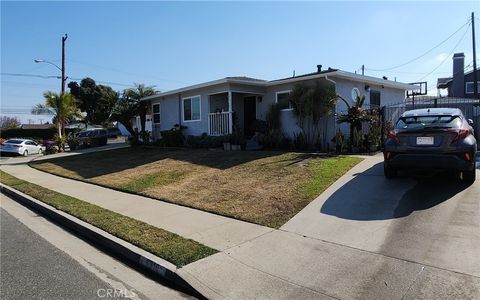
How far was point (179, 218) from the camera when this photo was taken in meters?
7.51

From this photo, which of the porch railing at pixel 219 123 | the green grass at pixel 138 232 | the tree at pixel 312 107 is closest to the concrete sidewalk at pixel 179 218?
the green grass at pixel 138 232

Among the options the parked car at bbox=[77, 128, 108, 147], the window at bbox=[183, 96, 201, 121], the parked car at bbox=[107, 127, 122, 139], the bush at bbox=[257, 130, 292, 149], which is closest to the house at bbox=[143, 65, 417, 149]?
the window at bbox=[183, 96, 201, 121]

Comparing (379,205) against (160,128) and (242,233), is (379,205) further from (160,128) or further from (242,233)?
(160,128)

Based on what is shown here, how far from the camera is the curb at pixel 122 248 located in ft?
16.0

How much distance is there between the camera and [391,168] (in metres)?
8.40

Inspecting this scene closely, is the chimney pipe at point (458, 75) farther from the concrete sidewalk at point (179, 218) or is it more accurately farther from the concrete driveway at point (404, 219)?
the concrete sidewalk at point (179, 218)

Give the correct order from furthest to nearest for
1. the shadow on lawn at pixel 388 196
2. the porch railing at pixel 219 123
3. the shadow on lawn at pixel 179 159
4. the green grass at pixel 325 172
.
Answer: the porch railing at pixel 219 123 < the shadow on lawn at pixel 179 159 < the green grass at pixel 325 172 < the shadow on lawn at pixel 388 196

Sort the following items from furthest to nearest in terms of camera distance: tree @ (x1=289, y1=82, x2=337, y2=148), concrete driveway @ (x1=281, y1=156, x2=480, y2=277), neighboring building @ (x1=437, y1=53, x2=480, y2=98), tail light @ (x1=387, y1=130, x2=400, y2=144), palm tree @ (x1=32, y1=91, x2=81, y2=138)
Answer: neighboring building @ (x1=437, y1=53, x2=480, y2=98) < palm tree @ (x1=32, y1=91, x2=81, y2=138) < tree @ (x1=289, y1=82, x2=337, y2=148) < tail light @ (x1=387, y1=130, x2=400, y2=144) < concrete driveway @ (x1=281, y1=156, x2=480, y2=277)

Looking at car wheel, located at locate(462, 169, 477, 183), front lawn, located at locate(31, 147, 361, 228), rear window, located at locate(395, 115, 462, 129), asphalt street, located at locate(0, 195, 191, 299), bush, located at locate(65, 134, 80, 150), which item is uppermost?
rear window, located at locate(395, 115, 462, 129)

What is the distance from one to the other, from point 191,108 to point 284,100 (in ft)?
19.6

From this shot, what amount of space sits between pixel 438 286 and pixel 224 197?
5.24m

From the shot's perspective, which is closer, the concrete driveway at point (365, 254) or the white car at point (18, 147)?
the concrete driveway at point (365, 254)

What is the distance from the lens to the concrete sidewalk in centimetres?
620

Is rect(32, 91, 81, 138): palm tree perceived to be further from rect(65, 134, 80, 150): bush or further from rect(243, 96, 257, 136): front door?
rect(243, 96, 257, 136): front door
